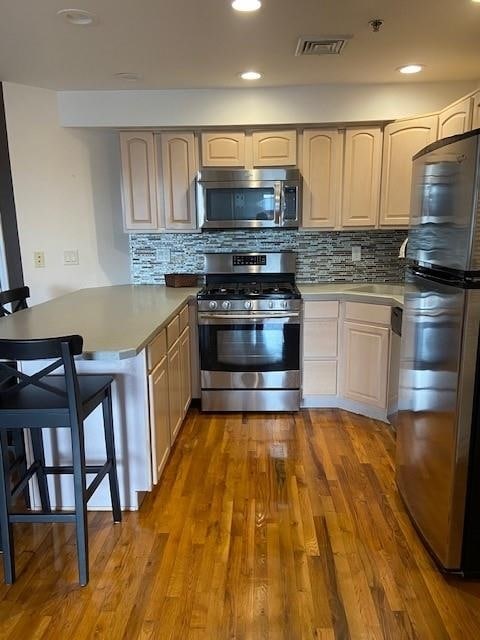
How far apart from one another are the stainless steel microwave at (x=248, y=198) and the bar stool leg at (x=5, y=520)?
7.25 ft

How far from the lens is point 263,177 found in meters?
3.44

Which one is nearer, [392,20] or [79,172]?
[392,20]

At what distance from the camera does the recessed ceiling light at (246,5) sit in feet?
6.61

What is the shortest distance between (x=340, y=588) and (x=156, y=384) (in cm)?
121

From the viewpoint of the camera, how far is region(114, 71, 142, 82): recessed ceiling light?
2.98m

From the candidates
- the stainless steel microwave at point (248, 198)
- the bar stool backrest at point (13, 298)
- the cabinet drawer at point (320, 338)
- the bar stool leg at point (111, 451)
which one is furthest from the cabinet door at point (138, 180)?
the bar stool leg at point (111, 451)

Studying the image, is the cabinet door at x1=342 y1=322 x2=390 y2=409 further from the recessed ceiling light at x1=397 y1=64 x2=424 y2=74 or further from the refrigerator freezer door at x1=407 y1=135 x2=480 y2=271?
the recessed ceiling light at x1=397 y1=64 x2=424 y2=74

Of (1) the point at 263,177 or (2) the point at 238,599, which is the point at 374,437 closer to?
(2) the point at 238,599

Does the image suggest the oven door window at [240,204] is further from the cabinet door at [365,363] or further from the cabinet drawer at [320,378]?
the cabinet drawer at [320,378]

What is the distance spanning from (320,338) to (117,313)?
5.12 ft

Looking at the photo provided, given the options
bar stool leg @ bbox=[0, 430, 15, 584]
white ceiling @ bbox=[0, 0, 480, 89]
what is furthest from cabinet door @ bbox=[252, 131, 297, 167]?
bar stool leg @ bbox=[0, 430, 15, 584]

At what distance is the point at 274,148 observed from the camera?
3518mm

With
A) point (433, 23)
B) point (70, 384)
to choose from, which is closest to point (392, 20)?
point (433, 23)

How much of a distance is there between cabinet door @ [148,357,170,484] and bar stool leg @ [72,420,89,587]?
509 mm
